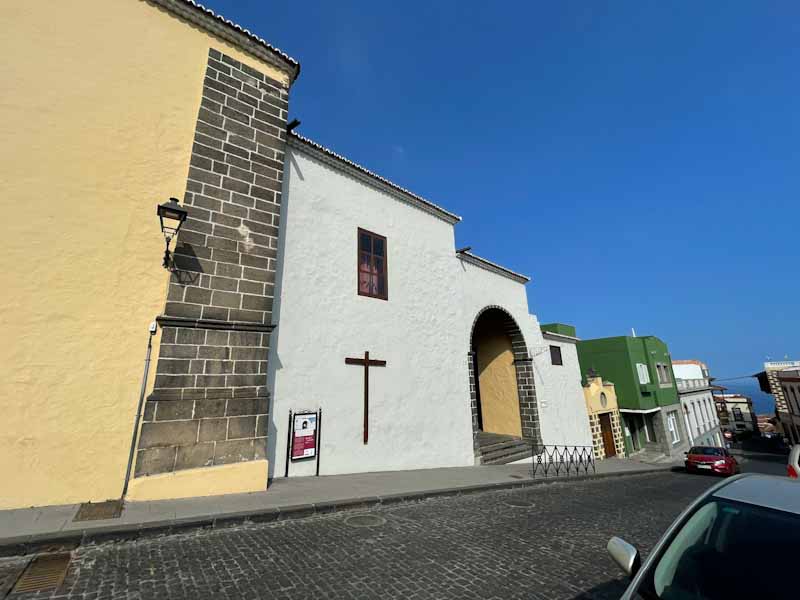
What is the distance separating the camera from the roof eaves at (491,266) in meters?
13.2

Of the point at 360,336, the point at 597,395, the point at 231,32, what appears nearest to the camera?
the point at 231,32

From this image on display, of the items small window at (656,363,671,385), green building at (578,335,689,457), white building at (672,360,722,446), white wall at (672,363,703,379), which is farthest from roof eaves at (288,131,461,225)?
white wall at (672,363,703,379)

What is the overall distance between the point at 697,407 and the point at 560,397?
23022 millimetres

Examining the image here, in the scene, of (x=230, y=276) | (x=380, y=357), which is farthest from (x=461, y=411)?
(x=230, y=276)

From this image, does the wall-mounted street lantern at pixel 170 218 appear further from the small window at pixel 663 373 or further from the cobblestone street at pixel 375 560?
the small window at pixel 663 373

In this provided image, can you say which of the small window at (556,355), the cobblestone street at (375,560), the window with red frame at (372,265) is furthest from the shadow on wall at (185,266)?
the small window at (556,355)

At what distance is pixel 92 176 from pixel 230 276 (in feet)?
8.14

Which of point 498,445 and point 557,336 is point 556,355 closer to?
point 557,336

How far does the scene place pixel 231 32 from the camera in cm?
718

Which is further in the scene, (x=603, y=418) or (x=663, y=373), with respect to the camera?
(x=663, y=373)

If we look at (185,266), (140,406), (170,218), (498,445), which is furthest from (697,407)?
(170,218)

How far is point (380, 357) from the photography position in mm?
9305

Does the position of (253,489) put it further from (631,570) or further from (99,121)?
(99,121)

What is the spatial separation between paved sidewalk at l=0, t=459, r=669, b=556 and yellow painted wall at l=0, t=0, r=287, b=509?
78cm
